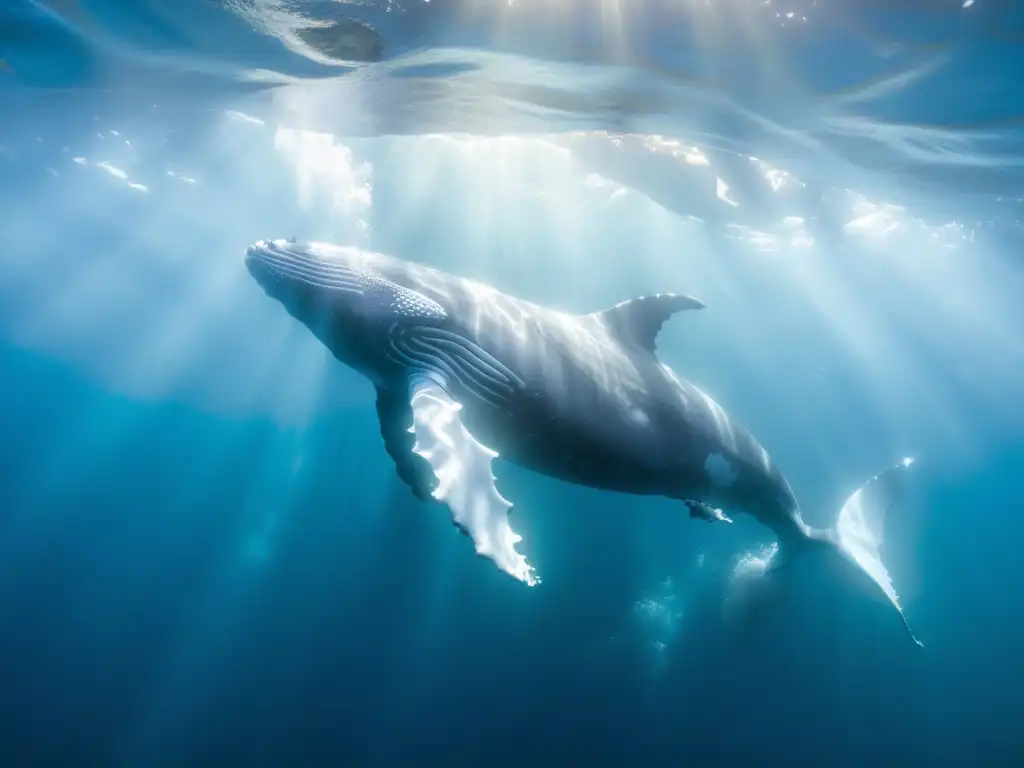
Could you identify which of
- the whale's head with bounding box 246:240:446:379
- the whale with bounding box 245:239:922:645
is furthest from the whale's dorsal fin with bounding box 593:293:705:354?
the whale's head with bounding box 246:240:446:379

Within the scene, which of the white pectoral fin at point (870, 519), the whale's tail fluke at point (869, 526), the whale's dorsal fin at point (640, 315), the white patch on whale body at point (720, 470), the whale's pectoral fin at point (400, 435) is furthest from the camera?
the white pectoral fin at point (870, 519)

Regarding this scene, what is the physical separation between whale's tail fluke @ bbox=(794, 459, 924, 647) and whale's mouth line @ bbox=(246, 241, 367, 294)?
9469mm

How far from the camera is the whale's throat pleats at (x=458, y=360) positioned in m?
6.46

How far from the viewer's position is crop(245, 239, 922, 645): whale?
21.1ft

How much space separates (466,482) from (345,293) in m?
2.78

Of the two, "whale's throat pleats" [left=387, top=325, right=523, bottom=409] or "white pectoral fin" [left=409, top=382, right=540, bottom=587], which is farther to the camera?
"whale's throat pleats" [left=387, top=325, right=523, bottom=409]

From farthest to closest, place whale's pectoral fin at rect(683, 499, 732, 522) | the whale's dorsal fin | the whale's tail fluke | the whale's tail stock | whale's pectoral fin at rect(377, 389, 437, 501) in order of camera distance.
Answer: the whale's tail fluke < the whale's tail stock < whale's pectoral fin at rect(683, 499, 732, 522) < the whale's dorsal fin < whale's pectoral fin at rect(377, 389, 437, 501)

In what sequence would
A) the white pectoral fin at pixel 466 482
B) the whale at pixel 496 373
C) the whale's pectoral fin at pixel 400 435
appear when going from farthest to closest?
the whale's pectoral fin at pixel 400 435
the whale at pixel 496 373
the white pectoral fin at pixel 466 482

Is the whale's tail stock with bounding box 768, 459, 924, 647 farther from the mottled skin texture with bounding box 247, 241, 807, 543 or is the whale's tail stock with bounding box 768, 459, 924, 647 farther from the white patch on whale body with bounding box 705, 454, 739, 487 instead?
the mottled skin texture with bounding box 247, 241, 807, 543

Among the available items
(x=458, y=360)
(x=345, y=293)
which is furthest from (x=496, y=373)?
(x=345, y=293)

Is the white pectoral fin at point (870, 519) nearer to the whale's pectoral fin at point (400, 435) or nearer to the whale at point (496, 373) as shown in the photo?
the whale at point (496, 373)

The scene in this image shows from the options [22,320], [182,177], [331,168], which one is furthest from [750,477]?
[22,320]

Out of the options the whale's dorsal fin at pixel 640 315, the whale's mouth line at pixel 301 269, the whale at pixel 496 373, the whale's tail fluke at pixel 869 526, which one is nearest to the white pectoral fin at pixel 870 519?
the whale's tail fluke at pixel 869 526

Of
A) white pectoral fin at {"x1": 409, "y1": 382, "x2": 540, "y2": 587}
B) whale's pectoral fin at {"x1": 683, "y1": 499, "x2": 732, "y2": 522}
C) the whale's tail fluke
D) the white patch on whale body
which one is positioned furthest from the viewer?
the whale's tail fluke
